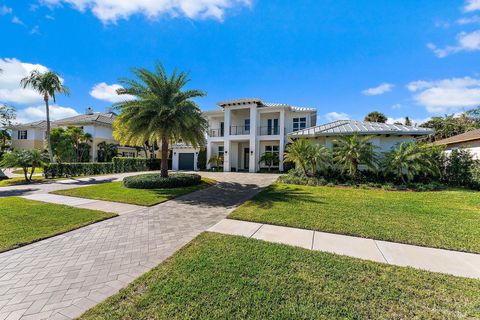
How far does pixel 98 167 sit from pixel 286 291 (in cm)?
2347

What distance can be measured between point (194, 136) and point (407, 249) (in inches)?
456

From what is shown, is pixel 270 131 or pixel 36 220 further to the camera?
pixel 270 131

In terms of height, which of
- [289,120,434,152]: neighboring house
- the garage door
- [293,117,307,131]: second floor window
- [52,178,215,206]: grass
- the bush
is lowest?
[52,178,215,206]: grass

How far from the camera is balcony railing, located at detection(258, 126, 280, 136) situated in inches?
909

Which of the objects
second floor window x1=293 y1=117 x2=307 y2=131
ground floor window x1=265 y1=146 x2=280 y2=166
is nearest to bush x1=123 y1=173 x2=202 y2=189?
ground floor window x1=265 y1=146 x2=280 y2=166

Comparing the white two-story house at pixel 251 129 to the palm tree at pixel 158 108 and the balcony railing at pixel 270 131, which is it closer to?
the balcony railing at pixel 270 131

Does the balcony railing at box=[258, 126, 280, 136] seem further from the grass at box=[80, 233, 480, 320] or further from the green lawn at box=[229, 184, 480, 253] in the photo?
the grass at box=[80, 233, 480, 320]

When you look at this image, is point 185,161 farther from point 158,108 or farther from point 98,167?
point 158,108

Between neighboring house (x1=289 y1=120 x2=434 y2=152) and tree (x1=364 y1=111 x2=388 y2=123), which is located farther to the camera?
Answer: tree (x1=364 y1=111 x2=388 y2=123)

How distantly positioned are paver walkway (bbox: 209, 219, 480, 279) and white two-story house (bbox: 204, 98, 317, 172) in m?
16.3

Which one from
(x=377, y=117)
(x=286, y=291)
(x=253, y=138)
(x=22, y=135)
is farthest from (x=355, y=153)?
(x=22, y=135)

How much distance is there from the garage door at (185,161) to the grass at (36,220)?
17.8 meters

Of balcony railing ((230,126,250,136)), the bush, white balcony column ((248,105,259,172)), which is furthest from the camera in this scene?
balcony railing ((230,126,250,136))

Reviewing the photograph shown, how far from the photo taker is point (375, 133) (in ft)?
48.2
